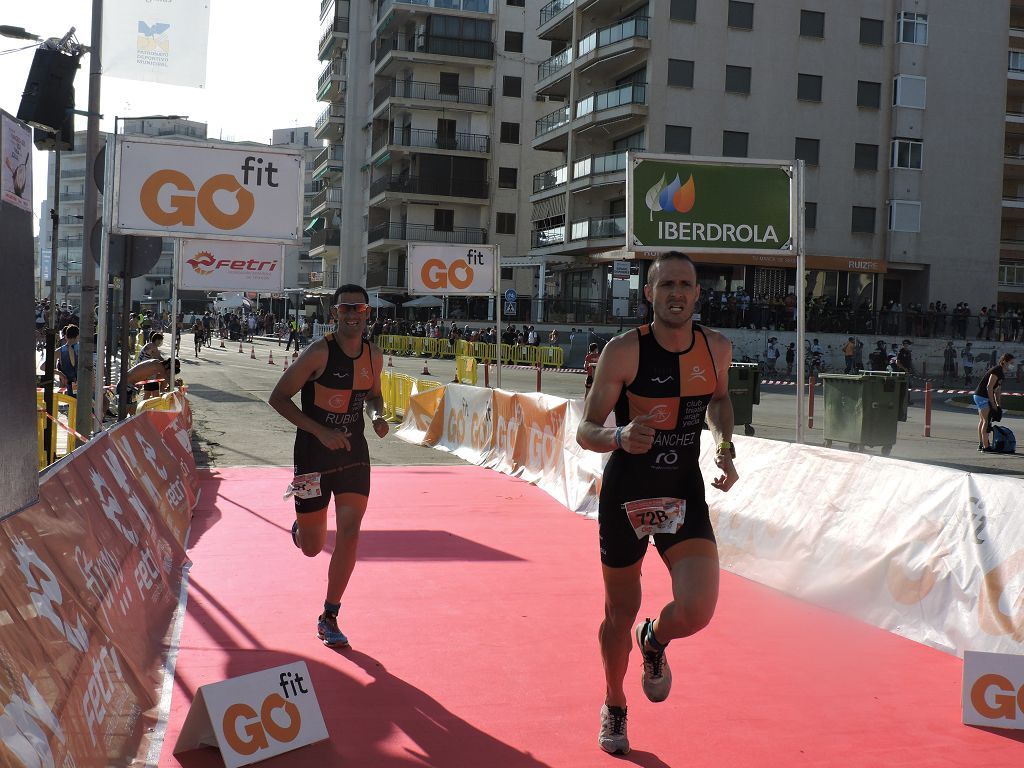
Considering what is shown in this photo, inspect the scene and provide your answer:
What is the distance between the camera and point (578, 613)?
7188 mm

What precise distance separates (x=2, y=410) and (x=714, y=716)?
342 centimetres

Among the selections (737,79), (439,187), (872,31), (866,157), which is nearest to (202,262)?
(737,79)

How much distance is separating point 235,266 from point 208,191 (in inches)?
601

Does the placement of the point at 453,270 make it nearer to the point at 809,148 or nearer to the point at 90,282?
the point at 90,282

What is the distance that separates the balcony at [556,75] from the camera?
186 ft

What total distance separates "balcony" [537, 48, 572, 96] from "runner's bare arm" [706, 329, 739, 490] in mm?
52922

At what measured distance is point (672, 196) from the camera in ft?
36.2

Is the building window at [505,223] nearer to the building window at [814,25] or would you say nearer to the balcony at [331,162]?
the balcony at [331,162]

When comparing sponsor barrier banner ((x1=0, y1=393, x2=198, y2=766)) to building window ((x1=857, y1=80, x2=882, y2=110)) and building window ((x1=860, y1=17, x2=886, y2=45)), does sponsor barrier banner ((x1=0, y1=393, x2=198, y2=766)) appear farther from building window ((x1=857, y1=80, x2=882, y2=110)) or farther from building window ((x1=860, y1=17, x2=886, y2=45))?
building window ((x1=860, y1=17, x2=886, y2=45))

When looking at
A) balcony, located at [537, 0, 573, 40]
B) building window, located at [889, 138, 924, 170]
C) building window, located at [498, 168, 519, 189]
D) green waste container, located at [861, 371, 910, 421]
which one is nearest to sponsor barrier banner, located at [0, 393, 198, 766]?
green waste container, located at [861, 371, 910, 421]

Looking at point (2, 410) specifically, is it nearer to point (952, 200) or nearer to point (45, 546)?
point (45, 546)

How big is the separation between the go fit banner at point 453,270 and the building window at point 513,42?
5659 centimetres

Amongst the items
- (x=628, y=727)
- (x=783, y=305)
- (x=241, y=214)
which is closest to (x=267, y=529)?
(x=241, y=214)

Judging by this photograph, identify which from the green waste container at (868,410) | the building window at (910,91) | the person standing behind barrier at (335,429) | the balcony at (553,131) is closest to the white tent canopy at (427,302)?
the balcony at (553,131)
